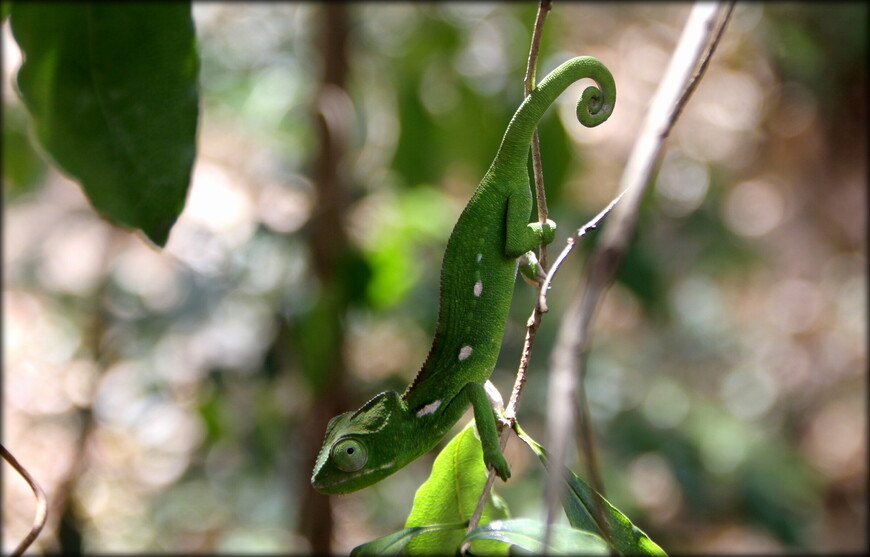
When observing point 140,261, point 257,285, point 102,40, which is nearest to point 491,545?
point 102,40

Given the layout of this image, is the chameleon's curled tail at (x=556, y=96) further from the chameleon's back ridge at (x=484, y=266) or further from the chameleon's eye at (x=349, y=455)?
the chameleon's eye at (x=349, y=455)

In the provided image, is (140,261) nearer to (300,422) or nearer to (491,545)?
(300,422)

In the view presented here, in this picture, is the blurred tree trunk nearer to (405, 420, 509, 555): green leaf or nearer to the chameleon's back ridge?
the chameleon's back ridge

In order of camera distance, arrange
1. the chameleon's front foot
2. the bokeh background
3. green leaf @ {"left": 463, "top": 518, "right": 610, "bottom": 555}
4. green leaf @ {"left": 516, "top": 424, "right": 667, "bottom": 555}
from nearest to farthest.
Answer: green leaf @ {"left": 463, "top": 518, "right": 610, "bottom": 555}
green leaf @ {"left": 516, "top": 424, "right": 667, "bottom": 555}
the chameleon's front foot
the bokeh background

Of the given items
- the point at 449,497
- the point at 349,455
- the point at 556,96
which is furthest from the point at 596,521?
the point at 556,96

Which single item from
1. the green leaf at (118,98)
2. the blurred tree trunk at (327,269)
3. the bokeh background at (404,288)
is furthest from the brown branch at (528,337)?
the blurred tree trunk at (327,269)

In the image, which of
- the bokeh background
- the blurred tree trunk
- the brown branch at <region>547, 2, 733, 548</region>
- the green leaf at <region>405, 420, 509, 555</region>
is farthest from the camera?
the bokeh background

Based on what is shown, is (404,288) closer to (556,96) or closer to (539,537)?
(556,96)

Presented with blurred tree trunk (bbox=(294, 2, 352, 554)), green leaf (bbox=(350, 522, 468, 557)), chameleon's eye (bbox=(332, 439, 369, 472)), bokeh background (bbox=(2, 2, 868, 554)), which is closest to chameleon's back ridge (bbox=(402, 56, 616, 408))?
chameleon's eye (bbox=(332, 439, 369, 472))
